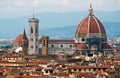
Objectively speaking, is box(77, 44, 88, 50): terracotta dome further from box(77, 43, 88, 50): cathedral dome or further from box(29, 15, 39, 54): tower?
box(29, 15, 39, 54): tower

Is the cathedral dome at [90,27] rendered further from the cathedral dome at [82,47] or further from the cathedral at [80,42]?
the cathedral dome at [82,47]

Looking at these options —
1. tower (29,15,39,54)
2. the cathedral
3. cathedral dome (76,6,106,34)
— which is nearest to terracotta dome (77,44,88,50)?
the cathedral

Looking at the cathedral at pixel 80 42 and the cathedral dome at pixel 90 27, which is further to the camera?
the cathedral dome at pixel 90 27

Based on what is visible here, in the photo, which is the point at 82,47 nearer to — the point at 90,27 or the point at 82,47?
the point at 82,47

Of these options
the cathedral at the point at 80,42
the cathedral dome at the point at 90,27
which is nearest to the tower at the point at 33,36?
the cathedral at the point at 80,42

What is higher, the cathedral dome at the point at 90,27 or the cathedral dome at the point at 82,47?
the cathedral dome at the point at 90,27

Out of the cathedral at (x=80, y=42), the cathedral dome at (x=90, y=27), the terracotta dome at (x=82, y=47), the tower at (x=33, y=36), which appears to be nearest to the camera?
the terracotta dome at (x=82, y=47)

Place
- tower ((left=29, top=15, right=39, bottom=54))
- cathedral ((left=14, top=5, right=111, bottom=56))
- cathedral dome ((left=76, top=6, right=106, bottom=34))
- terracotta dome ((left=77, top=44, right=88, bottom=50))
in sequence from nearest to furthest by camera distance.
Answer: terracotta dome ((left=77, top=44, right=88, bottom=50)) < cathedral ((left=14, top=5, right=111, bottom=56)) < tower ((left=29, top=15, right=39, bottom=54)) < cathedral dome ((left=76, top=6, right=106, bottom=34))

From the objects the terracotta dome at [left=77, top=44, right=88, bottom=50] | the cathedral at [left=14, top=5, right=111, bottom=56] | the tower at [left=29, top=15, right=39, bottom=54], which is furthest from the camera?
the tower at [left=29, top=15, right=39, bottom=54]

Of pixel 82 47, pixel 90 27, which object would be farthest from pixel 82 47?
pixel 90 27
